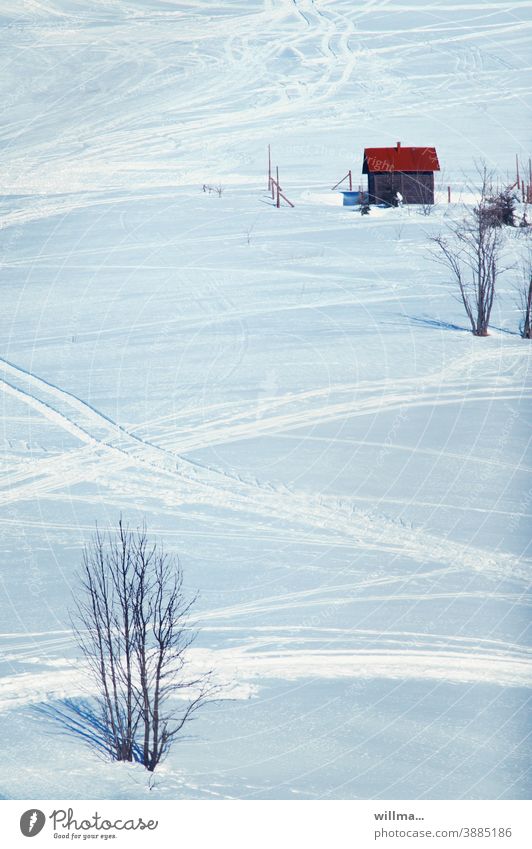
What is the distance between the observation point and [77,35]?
4459 cm

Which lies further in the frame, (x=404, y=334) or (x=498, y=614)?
(x=404, y=334)

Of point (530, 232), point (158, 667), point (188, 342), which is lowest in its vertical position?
point (158, 667)

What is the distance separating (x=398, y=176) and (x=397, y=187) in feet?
1.35

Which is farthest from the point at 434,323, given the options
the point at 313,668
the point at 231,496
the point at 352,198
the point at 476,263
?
the point at 352,198

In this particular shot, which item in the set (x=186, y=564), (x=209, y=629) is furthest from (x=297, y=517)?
(x=209, y=629)

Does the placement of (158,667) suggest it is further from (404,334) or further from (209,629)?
(404,334)

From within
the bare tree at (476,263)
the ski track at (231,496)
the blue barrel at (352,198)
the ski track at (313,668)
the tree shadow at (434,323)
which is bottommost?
the ski track at (313,668)

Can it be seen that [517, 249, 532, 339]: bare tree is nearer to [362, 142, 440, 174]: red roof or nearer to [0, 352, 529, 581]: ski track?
[0, 352, 529, 581]: ski track

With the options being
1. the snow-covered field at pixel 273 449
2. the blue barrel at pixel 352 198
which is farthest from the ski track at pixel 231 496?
the blue barrel at pixel 352 198

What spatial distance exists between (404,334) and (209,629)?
1062 centimetres

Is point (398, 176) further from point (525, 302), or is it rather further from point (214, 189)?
point (525, 302)

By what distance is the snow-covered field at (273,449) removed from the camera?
29.5ft

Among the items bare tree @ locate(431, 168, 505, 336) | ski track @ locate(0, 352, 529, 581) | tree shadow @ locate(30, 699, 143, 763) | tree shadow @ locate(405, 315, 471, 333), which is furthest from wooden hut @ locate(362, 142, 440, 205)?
tree shadow @ locate(30, 699, 143, 763)

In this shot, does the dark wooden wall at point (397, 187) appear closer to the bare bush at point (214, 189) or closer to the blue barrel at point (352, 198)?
the blue barrel at point (352, 198)
